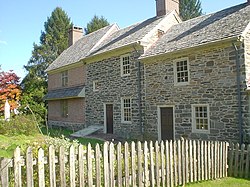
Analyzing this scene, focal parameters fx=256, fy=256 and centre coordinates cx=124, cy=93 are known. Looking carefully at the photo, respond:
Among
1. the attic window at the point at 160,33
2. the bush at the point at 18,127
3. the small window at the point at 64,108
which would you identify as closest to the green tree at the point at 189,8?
the small window at the point at 64,108

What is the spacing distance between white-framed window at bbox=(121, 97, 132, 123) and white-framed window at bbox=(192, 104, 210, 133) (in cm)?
518

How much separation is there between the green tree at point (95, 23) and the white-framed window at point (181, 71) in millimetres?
38604

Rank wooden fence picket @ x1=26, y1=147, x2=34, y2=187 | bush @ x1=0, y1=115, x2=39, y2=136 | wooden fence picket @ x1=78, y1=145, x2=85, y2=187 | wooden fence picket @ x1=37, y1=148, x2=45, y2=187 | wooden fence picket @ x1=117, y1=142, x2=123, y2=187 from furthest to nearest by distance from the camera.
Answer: bush @ x1=0, y1=115, x2=39, y2=136, wooden fence picket @ x1=117, y1=142, x2=123, y2=187, wooden fence picket @ x1=78, y1=145, x2=85, y2=187, wooden fence picket @ x1=37, y1=148, x2=45, y2=187, wooden fence picket @ x1=26, y1=147, x2=34, y2=187

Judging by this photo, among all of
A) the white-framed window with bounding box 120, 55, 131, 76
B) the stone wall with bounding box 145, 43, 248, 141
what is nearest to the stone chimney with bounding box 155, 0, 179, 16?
the white-framed window with bounding box 120, 55, 131, 76

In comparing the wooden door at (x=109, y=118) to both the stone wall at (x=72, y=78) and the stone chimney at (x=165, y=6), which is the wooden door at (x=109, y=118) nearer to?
the stone wall at (x=72, y=78)

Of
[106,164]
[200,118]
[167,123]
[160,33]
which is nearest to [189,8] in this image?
[160,33]

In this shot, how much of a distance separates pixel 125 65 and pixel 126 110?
10.4 ft

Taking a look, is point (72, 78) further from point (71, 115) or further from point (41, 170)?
point (41, 170)

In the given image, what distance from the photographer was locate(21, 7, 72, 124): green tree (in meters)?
30.9

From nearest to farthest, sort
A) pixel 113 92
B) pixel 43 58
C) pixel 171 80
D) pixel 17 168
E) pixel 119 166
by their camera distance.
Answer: pixel 17 168, pixel 119 166, pixel 171 80, pixel 113 92, pixel 43 58

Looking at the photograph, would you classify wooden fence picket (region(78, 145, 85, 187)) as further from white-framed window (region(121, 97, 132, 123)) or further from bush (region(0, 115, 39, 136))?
white-framed window (region(121, 97, 132, 123))

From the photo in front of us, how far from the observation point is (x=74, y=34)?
100 feet

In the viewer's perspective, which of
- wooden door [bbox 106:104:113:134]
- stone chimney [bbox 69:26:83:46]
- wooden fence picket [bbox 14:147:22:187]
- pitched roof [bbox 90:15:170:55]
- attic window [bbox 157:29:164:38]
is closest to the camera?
wooden fence picket [bbox 14:147:22:187]

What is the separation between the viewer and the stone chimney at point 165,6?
63.7 ft
